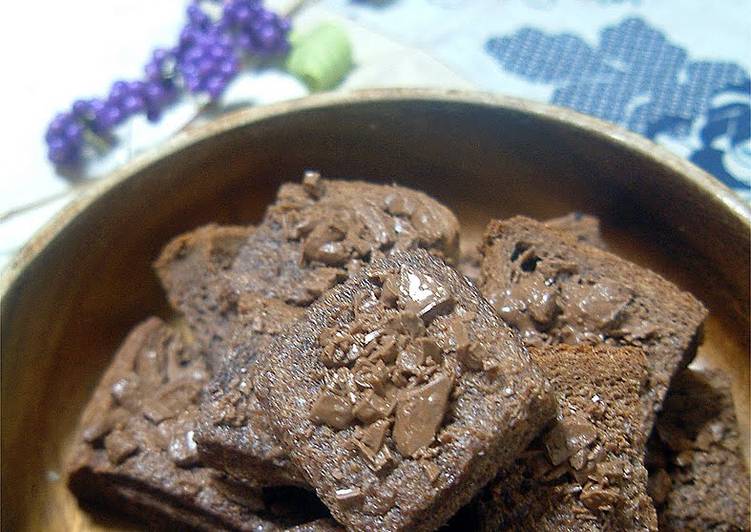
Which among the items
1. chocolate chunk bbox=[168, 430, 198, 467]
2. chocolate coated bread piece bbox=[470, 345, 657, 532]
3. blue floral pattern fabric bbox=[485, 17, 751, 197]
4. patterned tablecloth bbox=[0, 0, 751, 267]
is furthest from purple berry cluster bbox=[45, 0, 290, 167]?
chocolate coated bread piece bbox=[470, 345, 657, 532]

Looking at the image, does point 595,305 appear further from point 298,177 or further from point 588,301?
point 298,177

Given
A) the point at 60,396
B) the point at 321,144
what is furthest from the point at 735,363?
the point at 60,396

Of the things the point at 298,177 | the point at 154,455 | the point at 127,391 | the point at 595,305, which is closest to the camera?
the point at 595,305

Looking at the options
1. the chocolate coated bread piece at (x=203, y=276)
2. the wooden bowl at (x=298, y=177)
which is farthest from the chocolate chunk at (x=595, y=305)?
the chocolate coated bread piece at (x=203, y=276)

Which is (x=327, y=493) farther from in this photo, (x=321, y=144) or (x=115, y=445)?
(x=321, y=144)

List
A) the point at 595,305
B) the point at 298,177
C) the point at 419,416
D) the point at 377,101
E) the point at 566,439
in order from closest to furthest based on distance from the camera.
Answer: the point at 419,416 < the point at 566,439 < the point at 595,305 < the point at 377,101 < the point at 298,177

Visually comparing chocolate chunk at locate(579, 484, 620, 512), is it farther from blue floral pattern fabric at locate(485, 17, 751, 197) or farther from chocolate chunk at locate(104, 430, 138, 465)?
blue floral pattern fabric at locate(485, 17, 751, 197)

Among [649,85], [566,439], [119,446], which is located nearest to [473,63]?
[649,85]
